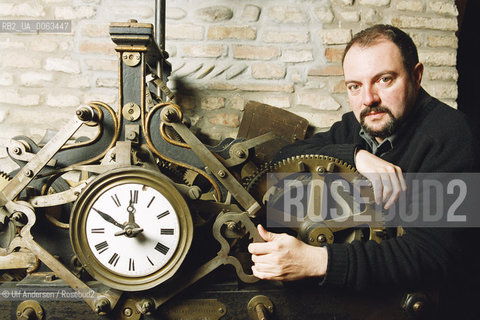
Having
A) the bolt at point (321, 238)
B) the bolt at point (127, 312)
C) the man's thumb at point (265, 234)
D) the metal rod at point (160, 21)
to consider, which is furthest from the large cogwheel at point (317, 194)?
the metal rod at point (160, 21)

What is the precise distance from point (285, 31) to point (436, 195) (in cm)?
132

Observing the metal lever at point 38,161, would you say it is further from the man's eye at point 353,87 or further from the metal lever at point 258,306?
the man's eye at point 353,87

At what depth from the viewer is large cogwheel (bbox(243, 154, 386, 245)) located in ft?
4.54

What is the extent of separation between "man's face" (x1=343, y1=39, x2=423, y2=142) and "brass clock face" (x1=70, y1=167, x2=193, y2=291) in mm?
869

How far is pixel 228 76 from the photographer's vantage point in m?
2.17

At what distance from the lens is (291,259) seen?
1295 mm

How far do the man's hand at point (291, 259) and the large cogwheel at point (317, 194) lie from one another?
88 millimetres

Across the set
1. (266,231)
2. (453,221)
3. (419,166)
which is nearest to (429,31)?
(419,166)

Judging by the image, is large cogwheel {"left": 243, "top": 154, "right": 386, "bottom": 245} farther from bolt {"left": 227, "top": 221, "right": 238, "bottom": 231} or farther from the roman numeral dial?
the roman numeral dial

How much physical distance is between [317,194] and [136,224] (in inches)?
27.7

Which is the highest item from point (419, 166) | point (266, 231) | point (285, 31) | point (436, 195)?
point (285, 31)

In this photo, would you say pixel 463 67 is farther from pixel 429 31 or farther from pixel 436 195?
pixel 436 195

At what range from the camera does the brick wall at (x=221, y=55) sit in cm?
213

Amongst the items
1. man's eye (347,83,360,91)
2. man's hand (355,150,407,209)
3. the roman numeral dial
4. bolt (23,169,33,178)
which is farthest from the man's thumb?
bolt (23,169,33,178)
